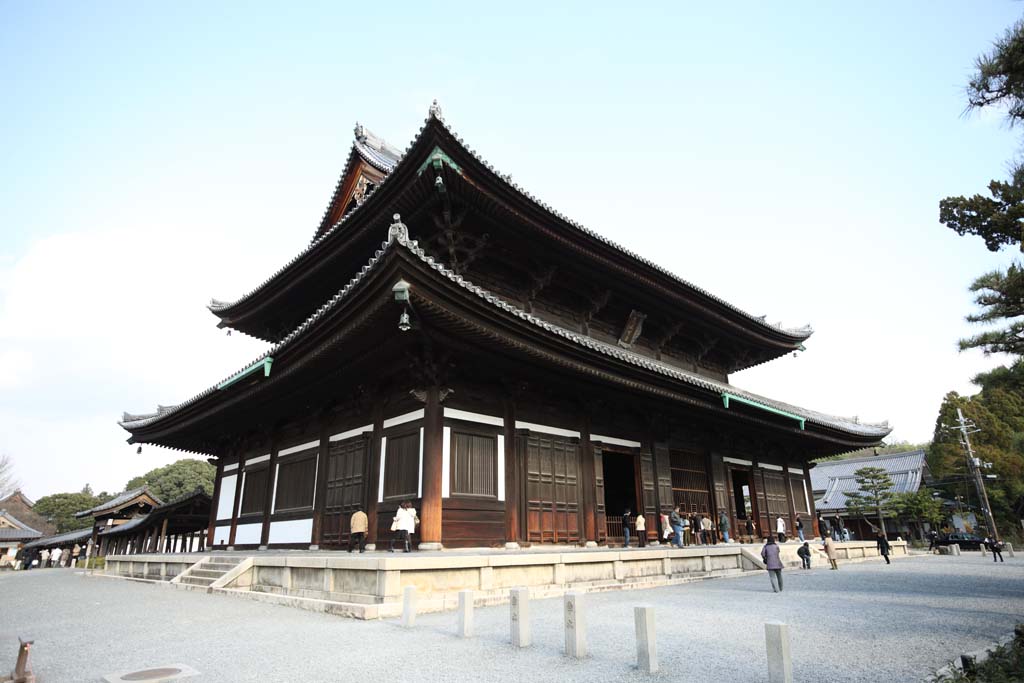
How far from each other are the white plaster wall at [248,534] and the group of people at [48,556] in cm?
3918

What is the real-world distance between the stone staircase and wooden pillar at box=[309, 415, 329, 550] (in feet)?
5.99

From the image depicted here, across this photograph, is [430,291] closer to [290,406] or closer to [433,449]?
[433,449]

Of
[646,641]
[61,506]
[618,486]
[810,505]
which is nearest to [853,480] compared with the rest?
[810,505]

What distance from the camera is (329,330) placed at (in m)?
12.1

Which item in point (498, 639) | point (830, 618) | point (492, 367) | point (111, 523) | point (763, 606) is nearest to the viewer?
point (498, 639)

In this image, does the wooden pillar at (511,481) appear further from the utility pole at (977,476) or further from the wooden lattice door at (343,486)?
the utility pole at (977,476)

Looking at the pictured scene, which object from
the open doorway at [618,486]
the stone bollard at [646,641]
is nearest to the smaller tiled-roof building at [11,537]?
the open doorway at [618,486]

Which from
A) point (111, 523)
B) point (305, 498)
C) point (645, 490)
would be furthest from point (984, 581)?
point (111, 523)

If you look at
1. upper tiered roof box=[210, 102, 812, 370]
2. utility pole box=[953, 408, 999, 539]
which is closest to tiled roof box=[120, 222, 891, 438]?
upper tiered roof box=[210, 102, 812, 370]

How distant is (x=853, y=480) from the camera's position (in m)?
48.0

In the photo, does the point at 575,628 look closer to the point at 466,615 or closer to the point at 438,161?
the point at 466,615

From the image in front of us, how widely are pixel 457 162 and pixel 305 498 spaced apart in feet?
34.2

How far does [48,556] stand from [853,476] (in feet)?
237

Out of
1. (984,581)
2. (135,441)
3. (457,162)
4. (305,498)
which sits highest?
(457,162)
